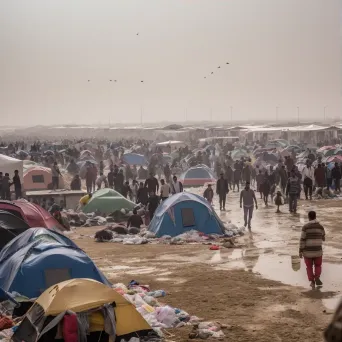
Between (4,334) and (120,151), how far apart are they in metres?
44.0

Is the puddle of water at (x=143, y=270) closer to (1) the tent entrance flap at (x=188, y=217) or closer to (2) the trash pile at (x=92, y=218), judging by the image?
(1) the tent entrance flap at (x=188, y=217)

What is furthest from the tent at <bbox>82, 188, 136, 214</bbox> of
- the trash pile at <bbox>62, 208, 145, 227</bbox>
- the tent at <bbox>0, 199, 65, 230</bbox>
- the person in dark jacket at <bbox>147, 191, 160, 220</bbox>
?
the tent at <bbox>0, 199, 65, 230</bbox>

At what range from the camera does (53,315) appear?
8.80 metres

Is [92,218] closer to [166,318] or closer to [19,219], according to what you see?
[19,219]

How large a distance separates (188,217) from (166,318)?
833 centimetres

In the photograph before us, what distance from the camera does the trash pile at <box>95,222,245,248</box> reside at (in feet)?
58.2

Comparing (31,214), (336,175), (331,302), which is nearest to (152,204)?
(31,214)

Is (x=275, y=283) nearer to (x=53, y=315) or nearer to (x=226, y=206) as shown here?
(x=53, y=315)

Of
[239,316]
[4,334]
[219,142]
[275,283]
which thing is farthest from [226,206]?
[219,142]

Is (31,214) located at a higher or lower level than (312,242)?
lower

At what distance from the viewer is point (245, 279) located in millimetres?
13148

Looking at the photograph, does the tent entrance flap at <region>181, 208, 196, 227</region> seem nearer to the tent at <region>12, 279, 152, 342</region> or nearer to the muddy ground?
the muddy ground

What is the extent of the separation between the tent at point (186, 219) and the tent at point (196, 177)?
14551 mm

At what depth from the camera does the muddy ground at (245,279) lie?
33.2 feet
